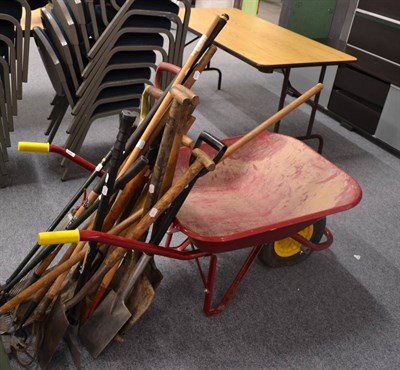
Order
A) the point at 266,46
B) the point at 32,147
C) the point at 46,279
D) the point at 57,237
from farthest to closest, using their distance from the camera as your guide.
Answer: the point at 266,46 < the point at 32,147 < the point at 46,279 < the point at 57,237

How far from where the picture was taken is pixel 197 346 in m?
1.64

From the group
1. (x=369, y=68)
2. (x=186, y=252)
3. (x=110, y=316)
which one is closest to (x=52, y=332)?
(x=110, y=316)

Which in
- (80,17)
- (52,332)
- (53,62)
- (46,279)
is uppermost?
(80,17)

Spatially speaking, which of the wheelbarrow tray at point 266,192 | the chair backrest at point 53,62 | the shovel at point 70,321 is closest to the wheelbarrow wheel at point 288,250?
the wheelbarrow tray at point 266,192

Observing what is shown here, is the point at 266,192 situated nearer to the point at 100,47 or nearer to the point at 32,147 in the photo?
the point at 32,147

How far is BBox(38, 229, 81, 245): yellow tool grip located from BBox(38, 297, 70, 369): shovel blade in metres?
0.43

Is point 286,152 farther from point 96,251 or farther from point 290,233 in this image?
point 96,251

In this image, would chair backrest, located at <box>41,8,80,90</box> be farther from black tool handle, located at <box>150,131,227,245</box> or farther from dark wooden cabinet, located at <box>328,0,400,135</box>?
dark wooden cabinet, located at <box>328,0,400,135</box>

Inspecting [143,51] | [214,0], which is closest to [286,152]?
[143,51]

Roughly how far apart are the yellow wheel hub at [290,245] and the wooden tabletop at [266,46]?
0.96 m

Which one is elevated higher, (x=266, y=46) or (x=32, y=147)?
(x=266, y=46)

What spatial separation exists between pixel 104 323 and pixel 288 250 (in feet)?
3.05

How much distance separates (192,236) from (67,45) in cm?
128

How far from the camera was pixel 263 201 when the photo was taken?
1810mm
